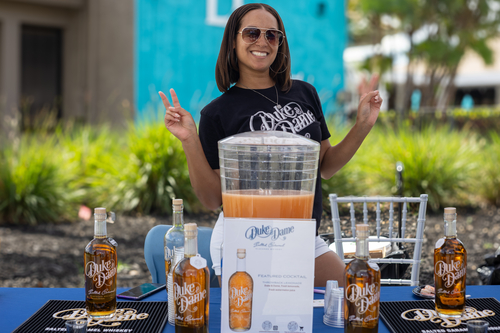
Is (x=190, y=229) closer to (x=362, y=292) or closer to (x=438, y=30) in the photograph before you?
(x=362, y=292)

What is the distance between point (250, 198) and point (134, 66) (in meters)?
8.43

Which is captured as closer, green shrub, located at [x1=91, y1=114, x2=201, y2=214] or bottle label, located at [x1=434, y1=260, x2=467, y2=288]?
bottle label, located at [x1=434, y1=260, x2=467, y2=288]

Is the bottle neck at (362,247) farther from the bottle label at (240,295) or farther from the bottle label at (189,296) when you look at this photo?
the bottle label at (189,296)

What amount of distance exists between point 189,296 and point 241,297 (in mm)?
113

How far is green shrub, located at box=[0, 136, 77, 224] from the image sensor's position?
594 cm

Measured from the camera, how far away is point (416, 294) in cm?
160

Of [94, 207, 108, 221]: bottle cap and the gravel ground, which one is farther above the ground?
[94, 207, 108, 221]: bottle cap

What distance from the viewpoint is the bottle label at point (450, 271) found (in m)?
1.31


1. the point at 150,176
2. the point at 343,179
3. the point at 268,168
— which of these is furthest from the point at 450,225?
the point at 150,176

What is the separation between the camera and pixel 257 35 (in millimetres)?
1690

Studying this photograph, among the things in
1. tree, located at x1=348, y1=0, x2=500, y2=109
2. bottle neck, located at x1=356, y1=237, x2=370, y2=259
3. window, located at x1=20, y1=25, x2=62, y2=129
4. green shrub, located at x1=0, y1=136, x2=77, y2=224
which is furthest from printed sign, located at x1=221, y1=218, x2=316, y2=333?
tree, located at x1=348, y1=0, x2=500, y2=109

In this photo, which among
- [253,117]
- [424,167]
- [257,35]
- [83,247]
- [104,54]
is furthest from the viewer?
[104,54]

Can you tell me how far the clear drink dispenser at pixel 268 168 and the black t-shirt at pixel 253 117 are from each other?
0.40 metres

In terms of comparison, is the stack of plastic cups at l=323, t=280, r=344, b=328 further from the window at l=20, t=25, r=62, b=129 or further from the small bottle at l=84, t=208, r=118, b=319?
the window at l=20, t=25, r=62, b=129
